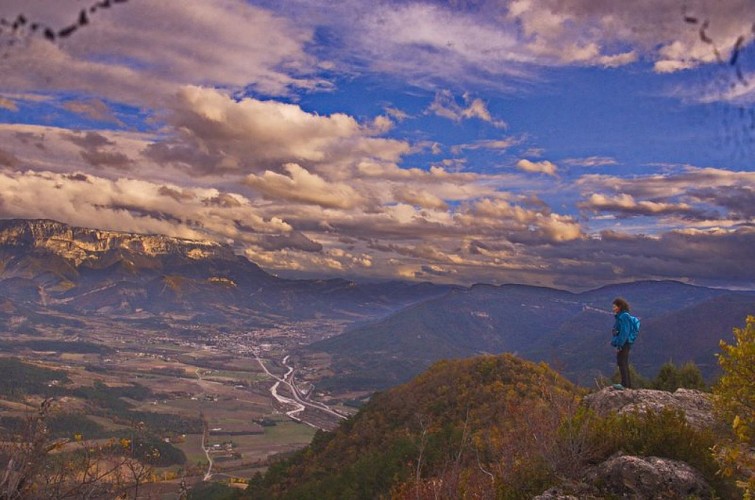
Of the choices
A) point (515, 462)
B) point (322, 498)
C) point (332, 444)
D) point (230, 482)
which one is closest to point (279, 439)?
point (230, 482)

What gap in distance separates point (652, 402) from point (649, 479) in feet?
22.8

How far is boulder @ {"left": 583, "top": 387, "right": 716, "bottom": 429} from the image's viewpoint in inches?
647

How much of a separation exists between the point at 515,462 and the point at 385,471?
103 feet

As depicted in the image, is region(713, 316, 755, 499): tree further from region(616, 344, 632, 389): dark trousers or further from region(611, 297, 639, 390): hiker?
region(616, 344, 632, 389): dark trousers

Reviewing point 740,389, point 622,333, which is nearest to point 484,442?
point 622,333

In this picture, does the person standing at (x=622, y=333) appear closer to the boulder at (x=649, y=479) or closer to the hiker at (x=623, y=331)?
the hiker at (x=623, y=331)

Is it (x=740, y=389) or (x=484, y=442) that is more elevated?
(x=740, y=389)

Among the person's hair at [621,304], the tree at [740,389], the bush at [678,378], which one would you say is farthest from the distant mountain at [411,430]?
the tree at [740,389]

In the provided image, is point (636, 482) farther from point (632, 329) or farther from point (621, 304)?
point (621, 304)

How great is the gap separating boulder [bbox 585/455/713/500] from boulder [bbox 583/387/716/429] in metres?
4.70

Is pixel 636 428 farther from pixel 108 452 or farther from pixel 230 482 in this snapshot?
pixel 230 482

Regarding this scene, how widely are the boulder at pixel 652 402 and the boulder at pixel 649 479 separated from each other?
4705 mm

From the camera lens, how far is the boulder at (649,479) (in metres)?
11.0

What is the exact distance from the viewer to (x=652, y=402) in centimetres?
1722
